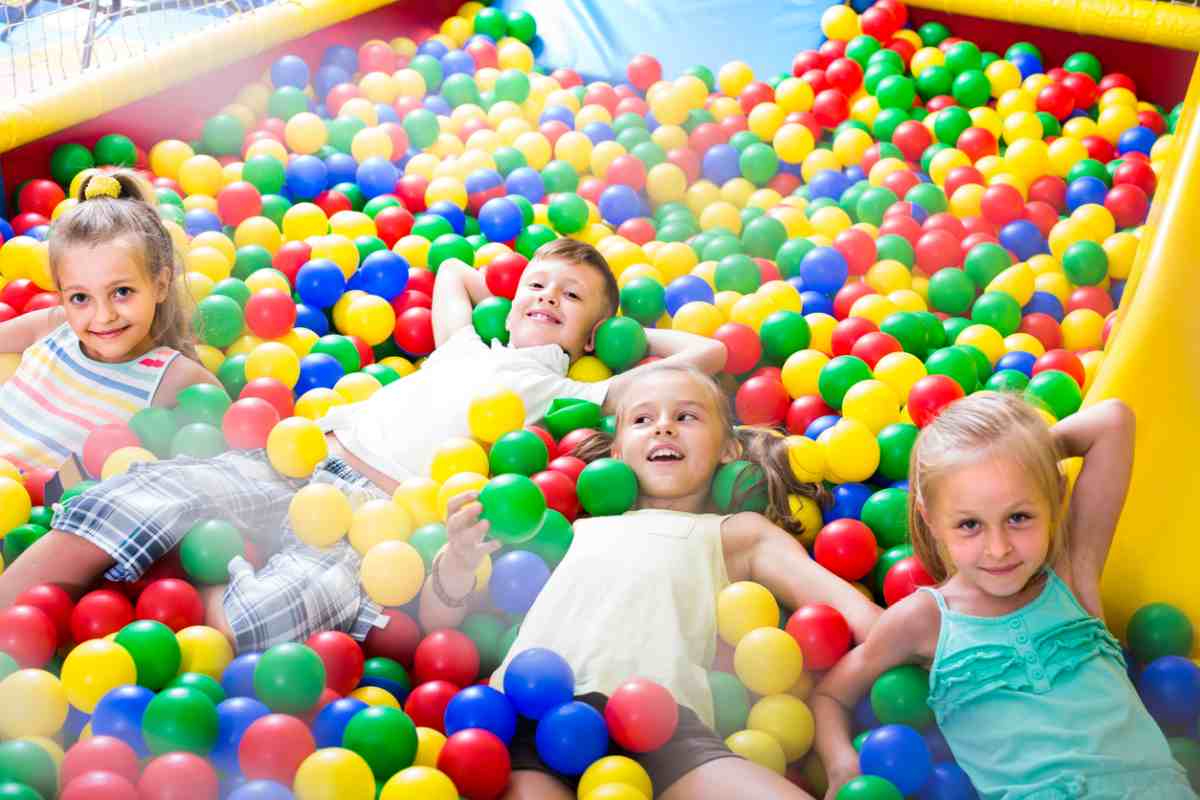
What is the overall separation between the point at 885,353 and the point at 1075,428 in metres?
0.71

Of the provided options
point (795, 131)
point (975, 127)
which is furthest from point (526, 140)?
point (975, 127)

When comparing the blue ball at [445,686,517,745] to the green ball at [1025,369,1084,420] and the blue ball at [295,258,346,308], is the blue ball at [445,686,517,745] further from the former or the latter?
the blue ball at [295,258,346,308]

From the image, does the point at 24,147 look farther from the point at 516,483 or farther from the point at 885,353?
the point at 885,353

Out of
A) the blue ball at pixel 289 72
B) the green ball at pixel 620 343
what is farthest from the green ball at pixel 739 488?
the blue ball at pixel 289 72

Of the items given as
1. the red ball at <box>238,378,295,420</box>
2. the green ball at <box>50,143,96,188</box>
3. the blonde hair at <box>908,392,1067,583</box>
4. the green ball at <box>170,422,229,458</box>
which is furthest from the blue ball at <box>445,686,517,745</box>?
the green ball at <box>50,143,96,188</box>

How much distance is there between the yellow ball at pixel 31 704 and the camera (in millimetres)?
1598

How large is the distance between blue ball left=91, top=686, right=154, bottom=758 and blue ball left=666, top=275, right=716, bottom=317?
1329mm

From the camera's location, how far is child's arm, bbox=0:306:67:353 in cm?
225

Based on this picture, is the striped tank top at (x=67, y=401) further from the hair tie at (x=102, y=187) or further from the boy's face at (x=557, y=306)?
the boy's face at (x=557, y=306)

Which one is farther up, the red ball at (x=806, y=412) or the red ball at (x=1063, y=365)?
the red ball at (x=1063, y=365)

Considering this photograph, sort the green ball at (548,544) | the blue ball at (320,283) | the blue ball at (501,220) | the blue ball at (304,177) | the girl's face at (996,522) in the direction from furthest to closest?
1. the blue ball at (304,177)
2. the blue ball at (501,220)
3. the blue ball at (320,283)
4. the green ball at (548,544)
5. the girl's face at (996,522)

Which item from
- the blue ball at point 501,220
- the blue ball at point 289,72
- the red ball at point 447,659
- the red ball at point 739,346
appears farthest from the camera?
the blue ball at point 289,72

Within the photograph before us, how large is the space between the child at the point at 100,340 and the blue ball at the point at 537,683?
2.72 feet

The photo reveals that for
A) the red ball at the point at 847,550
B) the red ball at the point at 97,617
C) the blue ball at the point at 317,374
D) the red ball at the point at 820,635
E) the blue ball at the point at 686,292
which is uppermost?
the blue ball at the point at 686,292
